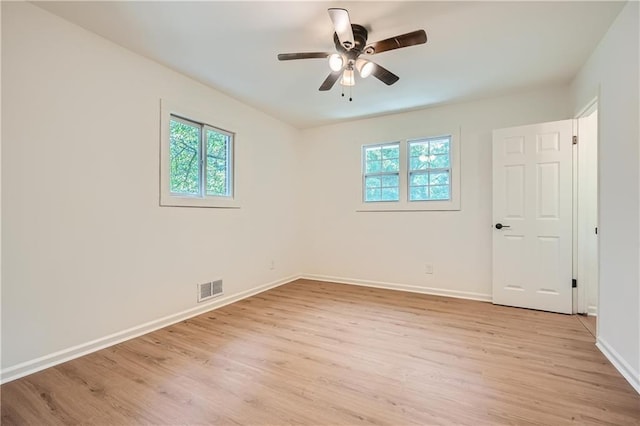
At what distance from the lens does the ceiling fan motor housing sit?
2.19m

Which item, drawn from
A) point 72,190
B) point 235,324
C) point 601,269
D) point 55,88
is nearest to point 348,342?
point 235,324

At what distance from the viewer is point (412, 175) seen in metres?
4.18

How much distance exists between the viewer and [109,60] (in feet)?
8.02

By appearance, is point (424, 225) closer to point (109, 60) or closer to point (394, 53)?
point (394, 53)

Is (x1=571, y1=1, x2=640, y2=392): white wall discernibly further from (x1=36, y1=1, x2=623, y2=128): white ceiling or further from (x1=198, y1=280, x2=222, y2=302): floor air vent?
(x1=198, y1=280, x2=222, y2=302): floor air vent

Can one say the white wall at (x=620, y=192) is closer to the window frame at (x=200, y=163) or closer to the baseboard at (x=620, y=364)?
the baseboard at (x=620, y=364)

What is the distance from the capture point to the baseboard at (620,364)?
5.95 ft

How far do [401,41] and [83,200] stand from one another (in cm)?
265

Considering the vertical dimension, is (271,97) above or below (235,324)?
above

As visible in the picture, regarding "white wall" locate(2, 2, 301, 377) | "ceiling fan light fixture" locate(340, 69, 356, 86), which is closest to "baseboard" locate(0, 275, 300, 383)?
"white wall" locate(2, 2, 301, 377)

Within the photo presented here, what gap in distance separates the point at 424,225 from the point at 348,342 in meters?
2.18

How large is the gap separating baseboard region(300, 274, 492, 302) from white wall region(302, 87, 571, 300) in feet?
0.04

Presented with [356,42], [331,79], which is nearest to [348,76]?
[331,79]

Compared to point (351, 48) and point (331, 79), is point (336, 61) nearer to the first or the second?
point (351, 48)
